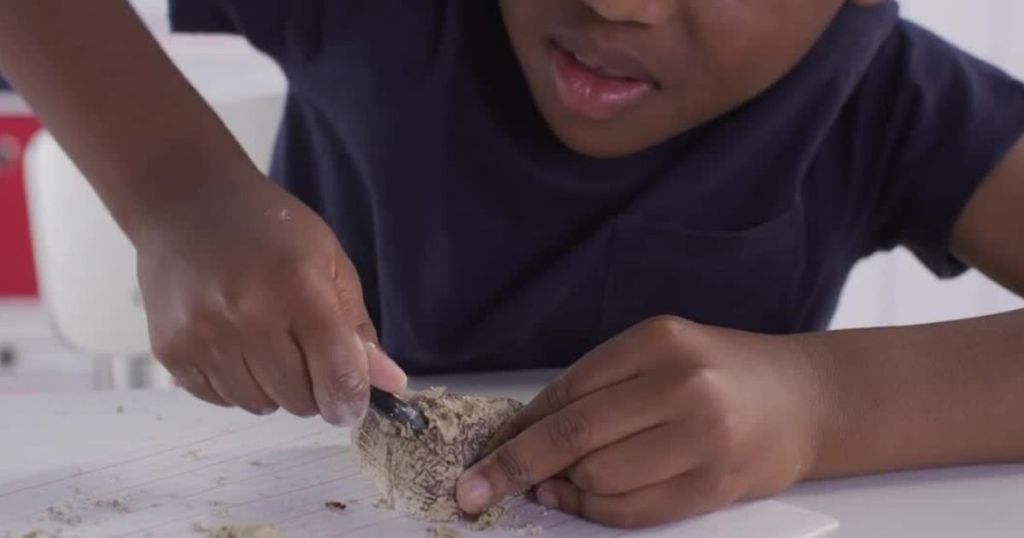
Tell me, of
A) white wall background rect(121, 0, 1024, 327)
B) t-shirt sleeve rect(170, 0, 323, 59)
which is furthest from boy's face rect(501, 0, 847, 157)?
white wall background rect(121, 0, 1024, 327)

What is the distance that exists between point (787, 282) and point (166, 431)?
1.27 ft

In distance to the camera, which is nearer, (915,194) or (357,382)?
(357,382)

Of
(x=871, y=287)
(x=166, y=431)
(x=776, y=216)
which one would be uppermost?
(x=776, y=216)

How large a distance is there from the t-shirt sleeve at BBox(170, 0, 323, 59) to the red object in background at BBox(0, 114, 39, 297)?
783 mm

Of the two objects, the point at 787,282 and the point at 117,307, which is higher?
the point at 787,282

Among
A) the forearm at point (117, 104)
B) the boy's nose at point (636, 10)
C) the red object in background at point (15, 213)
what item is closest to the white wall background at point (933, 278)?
the red object in background at point (15, 213)

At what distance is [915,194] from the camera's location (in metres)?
0.77

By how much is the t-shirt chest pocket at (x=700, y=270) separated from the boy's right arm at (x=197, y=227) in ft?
0.80

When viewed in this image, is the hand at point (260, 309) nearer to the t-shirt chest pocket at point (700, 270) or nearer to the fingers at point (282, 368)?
the fingers at point (282, 368)

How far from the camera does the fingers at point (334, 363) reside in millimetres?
490

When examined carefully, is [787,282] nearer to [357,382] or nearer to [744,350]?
[744,350]

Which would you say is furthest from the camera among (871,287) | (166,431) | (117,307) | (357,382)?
(871,287)

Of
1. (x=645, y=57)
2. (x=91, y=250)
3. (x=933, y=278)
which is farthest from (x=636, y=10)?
(x=933, y=278)

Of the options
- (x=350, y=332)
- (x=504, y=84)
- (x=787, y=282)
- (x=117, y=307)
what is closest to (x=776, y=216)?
(x=787, y=282)
